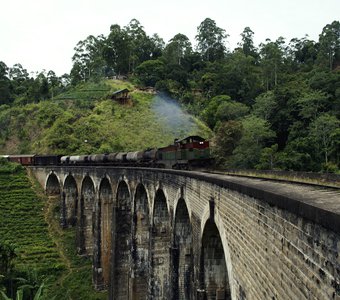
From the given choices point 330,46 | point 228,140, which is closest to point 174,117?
point 228,140

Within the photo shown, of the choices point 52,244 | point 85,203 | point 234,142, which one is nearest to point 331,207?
point 234,142

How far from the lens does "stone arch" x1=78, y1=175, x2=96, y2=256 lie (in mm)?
35344

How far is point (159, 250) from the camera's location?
2061 cm

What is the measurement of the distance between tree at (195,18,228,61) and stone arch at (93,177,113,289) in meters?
65.4

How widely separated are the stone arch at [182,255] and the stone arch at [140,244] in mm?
6373

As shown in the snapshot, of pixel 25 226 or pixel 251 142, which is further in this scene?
pixel 25 226

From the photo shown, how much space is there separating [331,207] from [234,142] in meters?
30.7

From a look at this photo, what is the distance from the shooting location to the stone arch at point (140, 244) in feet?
79.6

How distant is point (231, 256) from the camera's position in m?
9.66

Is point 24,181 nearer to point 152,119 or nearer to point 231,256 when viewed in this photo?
point 152,119

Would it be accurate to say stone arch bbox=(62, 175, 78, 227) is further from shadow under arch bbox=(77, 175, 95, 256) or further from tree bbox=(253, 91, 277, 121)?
tree bbox=(253, 91, 277, 121)

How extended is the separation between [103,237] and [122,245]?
14.7 ft

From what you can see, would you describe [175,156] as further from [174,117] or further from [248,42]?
A: [248,42]

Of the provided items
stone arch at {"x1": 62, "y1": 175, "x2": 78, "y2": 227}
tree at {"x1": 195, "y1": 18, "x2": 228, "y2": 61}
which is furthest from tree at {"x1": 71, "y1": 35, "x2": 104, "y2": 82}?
stone arch at {"x1": 62, "y1": 175, "x2": 78, "y2": 227}
